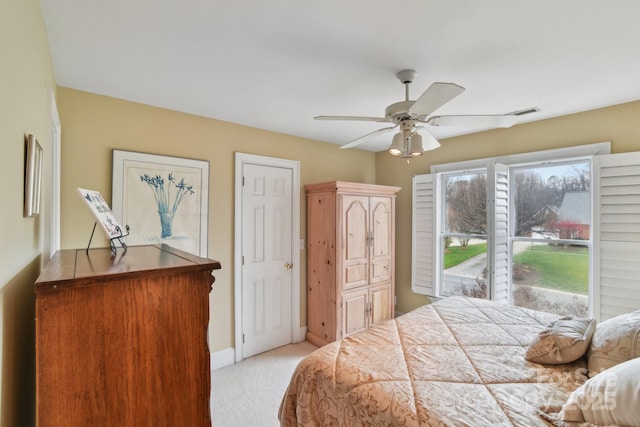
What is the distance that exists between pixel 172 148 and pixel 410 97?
83.6 inches

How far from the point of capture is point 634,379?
3.30 feet

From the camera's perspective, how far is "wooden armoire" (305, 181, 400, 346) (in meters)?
3.38

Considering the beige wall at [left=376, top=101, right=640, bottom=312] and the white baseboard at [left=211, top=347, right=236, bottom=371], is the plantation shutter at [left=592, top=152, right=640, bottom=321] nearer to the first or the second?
the beige wall at [left=376, top=101, right=640, bottom=312]

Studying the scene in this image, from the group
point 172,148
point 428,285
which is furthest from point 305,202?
point 428,285

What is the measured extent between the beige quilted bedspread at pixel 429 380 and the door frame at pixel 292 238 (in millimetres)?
1640

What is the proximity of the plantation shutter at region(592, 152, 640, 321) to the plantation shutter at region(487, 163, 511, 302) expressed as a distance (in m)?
0.75

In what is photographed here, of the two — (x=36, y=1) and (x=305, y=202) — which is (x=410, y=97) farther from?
(x=36, y=1)

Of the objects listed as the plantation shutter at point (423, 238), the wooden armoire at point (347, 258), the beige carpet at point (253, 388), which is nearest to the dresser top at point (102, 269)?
the beige carpet at point (253, 388)

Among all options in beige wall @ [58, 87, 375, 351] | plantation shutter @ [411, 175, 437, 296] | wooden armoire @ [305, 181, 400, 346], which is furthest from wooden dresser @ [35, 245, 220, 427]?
plantation shutter @ [411, 175, 437, 296]

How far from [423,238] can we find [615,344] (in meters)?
2.56

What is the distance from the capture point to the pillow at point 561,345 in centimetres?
149

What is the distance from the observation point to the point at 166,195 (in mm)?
2688

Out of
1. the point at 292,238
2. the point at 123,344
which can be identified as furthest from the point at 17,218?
the point at 292,238

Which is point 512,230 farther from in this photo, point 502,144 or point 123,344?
point 123,344
